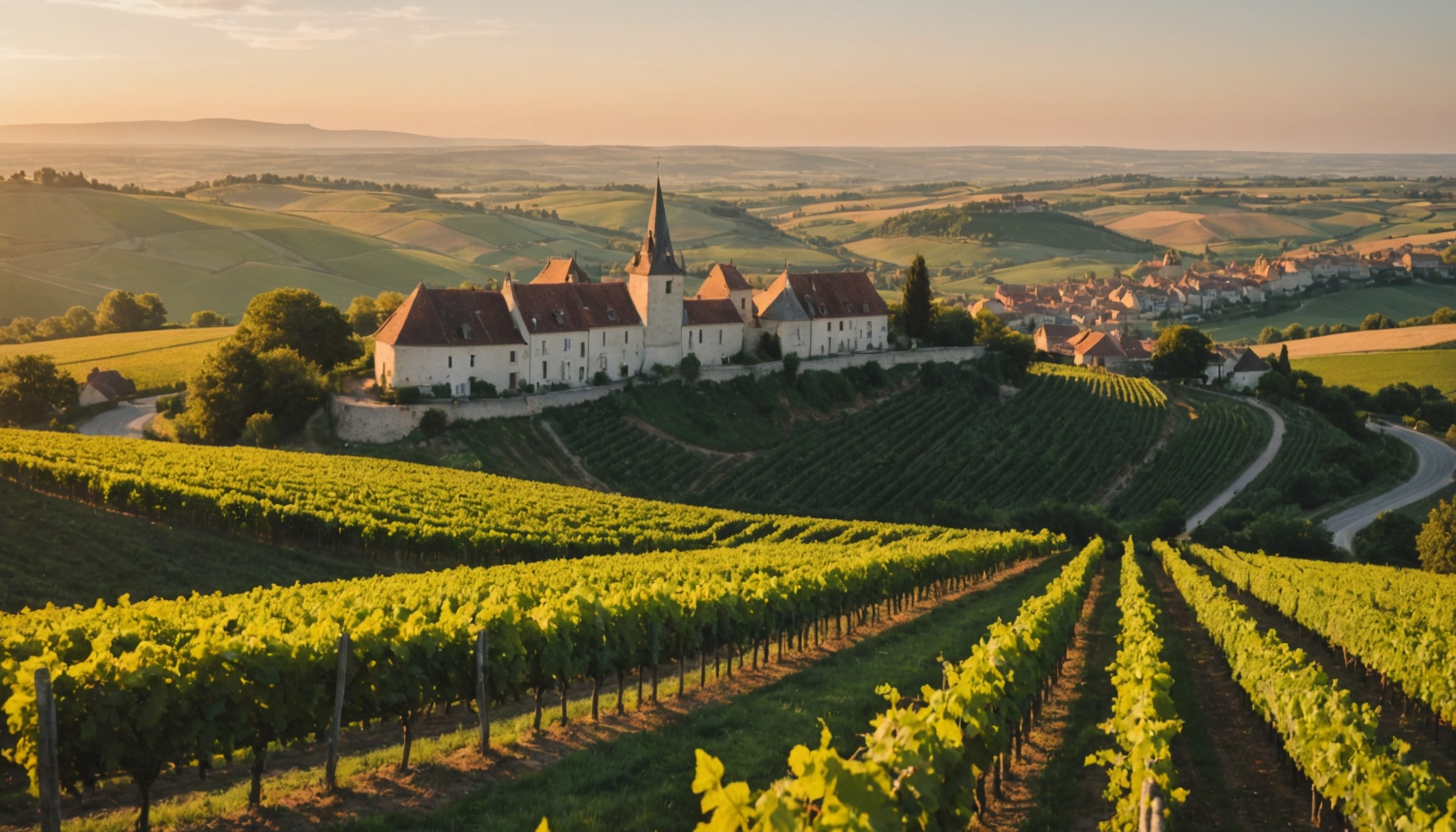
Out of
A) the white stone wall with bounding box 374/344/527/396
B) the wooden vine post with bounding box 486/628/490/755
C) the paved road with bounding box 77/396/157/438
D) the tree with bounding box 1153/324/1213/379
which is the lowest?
the paved road with bounding box 77/396/157/438

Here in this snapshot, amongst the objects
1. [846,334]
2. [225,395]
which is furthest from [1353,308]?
[225,395]

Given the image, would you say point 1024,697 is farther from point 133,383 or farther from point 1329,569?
Answer: point 133,383

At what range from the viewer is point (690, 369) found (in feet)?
220

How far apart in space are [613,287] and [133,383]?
3440cm

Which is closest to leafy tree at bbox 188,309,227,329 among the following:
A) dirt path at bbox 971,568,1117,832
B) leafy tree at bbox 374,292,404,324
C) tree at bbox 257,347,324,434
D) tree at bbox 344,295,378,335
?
tree at bbox 344,295,378,335

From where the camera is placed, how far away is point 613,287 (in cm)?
6656

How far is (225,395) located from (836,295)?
4183 cm

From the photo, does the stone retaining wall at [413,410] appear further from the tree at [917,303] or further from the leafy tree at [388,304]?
the leafy tree at [388,304]

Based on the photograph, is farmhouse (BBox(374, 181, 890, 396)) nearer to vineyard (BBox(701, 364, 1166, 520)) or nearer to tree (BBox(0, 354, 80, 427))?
vineyard (BBox(701, 364, 1166, 520))

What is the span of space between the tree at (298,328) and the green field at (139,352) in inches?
591

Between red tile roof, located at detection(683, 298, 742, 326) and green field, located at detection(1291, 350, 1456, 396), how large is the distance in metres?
67.0

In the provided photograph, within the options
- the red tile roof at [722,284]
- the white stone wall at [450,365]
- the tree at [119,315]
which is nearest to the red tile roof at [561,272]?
the red tile roof at [722,284]

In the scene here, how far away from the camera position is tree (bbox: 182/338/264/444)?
55500 mm

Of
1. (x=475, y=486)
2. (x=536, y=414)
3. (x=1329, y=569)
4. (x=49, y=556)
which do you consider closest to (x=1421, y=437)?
(x=1329, y=569)
